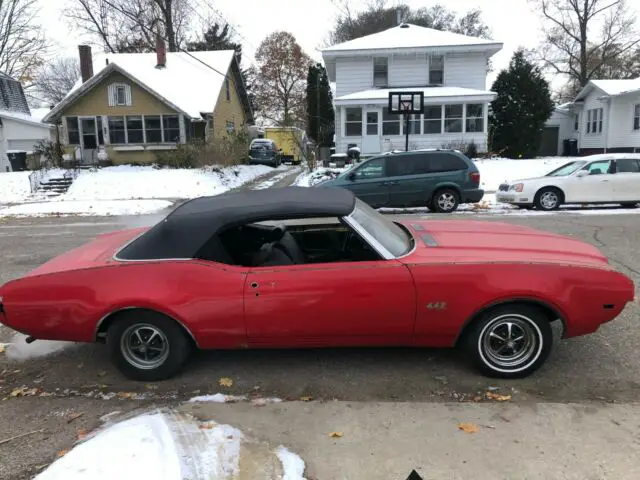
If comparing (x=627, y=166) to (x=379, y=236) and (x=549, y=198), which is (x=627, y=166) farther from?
(x=379, y=236)

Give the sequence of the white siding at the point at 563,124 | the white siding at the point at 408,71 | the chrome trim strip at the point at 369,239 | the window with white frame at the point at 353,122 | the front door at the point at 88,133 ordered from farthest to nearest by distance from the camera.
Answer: the white siding at the point at 563,124 < the front door at the point at 88,133 < the white siding at the point at 408,71 < the window with white frame at the point at 353,122 < the chrome trim strip at the point at 369,239

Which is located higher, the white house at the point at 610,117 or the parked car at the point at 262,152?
the white house at the point at 610,117

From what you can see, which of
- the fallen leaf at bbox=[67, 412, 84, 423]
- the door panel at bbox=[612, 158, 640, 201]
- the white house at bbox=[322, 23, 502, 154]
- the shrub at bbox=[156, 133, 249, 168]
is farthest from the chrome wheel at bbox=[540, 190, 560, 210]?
the shrub at bbox=[156, 133, 249, 168]

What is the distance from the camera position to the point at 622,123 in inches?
1172

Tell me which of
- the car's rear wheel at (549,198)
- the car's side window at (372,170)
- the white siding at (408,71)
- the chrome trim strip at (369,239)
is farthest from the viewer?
the white siding at (408,71)

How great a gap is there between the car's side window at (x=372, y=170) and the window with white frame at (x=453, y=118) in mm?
15359

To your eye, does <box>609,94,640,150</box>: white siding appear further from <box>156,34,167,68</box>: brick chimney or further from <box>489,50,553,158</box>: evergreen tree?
<box>156,34,167,68</box>: brick chimney

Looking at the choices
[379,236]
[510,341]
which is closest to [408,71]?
[379,236]

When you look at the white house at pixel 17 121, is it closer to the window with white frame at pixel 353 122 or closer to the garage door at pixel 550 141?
the window with white frame at pixel 353 122

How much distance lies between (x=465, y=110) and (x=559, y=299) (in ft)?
83.0

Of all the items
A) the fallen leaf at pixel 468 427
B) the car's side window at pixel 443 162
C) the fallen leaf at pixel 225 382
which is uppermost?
the car's side window at pixel 443 162

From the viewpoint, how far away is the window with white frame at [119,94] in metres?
30.0

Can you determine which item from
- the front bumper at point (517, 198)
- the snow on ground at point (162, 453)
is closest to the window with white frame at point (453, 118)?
the front bumper at point (517, 198)

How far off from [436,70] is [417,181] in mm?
17797
